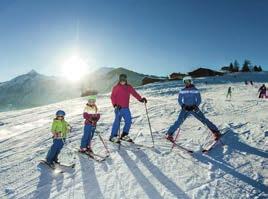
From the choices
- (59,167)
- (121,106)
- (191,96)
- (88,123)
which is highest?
(191,96)

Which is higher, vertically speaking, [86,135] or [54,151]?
[86,135]

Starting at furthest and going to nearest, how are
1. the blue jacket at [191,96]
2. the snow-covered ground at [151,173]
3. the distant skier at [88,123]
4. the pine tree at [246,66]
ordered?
the pine tree at [246,66]
the blue jacket at [191,96]
the distant skier at [88,123]
the snow-covered ground at [151,173]

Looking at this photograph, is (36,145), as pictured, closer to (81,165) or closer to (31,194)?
(81,165)

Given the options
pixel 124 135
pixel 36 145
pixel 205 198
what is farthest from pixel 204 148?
pixel 36 145

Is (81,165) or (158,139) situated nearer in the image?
(81,165)

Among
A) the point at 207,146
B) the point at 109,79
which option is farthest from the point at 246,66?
the point at 207,146

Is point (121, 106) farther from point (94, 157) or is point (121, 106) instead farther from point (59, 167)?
point (59, 167)

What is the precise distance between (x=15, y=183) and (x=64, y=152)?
215 cm

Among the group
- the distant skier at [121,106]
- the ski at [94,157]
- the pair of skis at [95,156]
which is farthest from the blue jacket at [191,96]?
the ski at [94,157]

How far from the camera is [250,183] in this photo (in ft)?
20.3

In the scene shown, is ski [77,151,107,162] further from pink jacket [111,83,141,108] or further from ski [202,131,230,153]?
ski [202,131,230,153]

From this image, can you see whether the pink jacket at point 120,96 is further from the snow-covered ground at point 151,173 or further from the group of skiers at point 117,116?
the snow-covered ground at point 151,173

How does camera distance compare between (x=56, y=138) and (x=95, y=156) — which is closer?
(x=56, y=138)

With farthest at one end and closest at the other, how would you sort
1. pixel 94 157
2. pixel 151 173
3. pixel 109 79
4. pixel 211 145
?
pixel 109 79 → pixel 211 145 → pixel 94 157 → pixel 151 173
